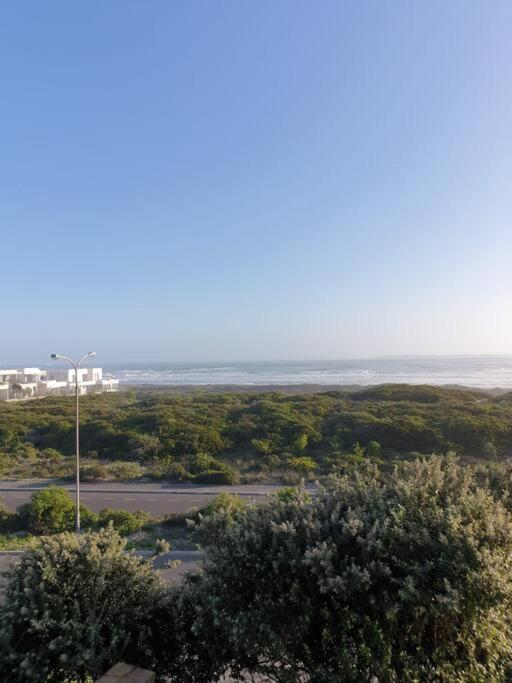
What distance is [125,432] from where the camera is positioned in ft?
106

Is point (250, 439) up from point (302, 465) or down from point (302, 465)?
up

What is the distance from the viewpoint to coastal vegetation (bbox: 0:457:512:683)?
12.8 feet

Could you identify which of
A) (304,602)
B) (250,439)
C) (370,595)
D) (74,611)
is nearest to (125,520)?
(74,611)

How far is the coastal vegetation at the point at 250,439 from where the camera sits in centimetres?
2447

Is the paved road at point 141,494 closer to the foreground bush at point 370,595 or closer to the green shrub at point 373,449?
the green shrub at point 373,449

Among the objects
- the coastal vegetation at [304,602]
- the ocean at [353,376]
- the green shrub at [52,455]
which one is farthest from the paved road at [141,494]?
the ocean at [353,376]

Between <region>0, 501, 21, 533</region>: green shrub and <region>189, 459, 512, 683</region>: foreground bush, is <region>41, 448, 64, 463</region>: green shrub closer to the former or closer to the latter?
<region>0, 501, 21, 533</region>: green shrub

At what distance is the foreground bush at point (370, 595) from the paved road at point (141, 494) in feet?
46.3

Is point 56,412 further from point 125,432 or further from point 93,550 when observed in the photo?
point 93,550

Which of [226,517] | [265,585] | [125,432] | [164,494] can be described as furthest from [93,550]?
[125,432]

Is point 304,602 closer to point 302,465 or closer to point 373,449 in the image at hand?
point 302,465

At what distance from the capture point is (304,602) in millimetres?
4105

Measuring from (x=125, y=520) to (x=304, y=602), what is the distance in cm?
1246

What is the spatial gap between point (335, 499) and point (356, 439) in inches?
1040
